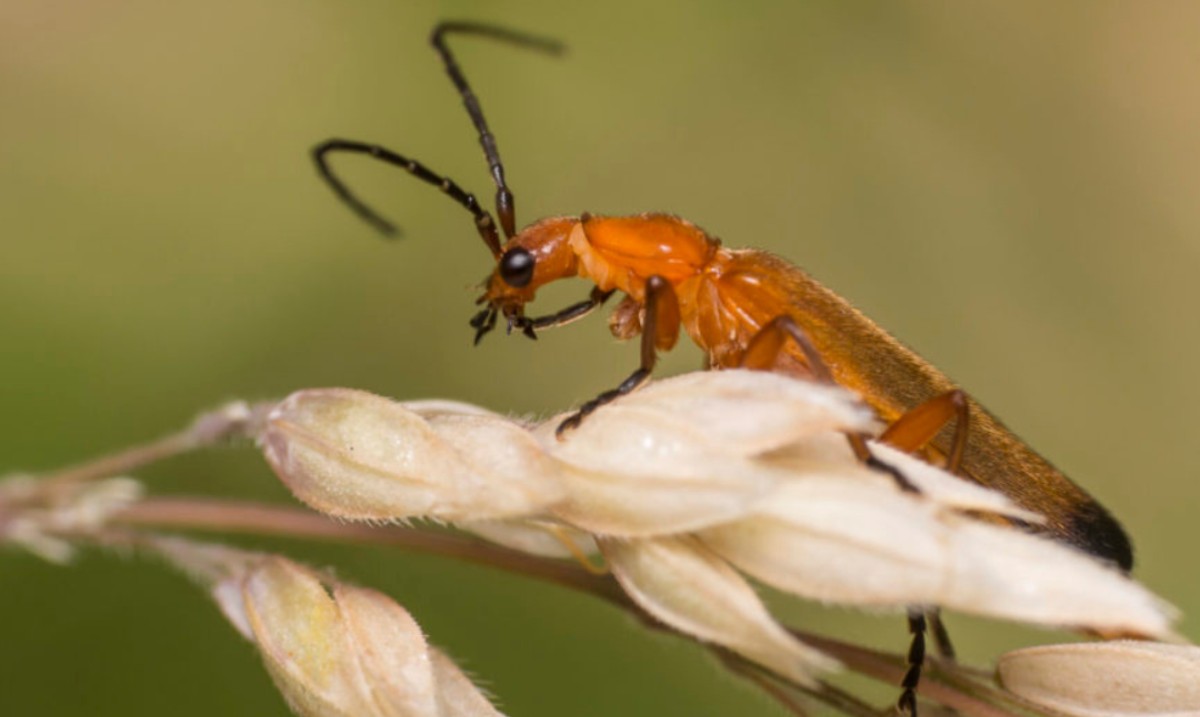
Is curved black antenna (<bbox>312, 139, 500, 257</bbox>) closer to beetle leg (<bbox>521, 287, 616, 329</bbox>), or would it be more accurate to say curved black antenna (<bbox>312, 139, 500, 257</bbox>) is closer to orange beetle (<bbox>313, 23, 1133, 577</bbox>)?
orange beetle (<bbox>313, 23, 1133, 577</bbox>)

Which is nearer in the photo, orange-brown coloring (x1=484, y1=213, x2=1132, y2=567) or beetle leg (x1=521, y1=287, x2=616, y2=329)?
orange-brown coloring (x1=484, y1=213, x2=1132, y2=567)

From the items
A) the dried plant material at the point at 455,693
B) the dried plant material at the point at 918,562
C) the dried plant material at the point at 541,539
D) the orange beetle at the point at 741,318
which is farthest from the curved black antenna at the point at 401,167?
the dried plant material at the point at 918,562

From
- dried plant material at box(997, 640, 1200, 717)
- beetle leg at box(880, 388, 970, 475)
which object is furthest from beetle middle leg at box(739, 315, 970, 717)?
dried plant material at box(997, 640, 1200, 717)

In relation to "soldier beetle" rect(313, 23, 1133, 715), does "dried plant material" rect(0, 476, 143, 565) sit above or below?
below

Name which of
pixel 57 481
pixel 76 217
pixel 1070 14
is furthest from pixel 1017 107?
pixel 57 481

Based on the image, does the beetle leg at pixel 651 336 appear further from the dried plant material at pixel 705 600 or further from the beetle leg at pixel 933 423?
the beetle leg at pixel 933 423

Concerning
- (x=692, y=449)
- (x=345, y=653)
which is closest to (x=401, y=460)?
(x=345, y=653)

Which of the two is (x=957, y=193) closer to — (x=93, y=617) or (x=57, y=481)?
(x=93, y=617)
